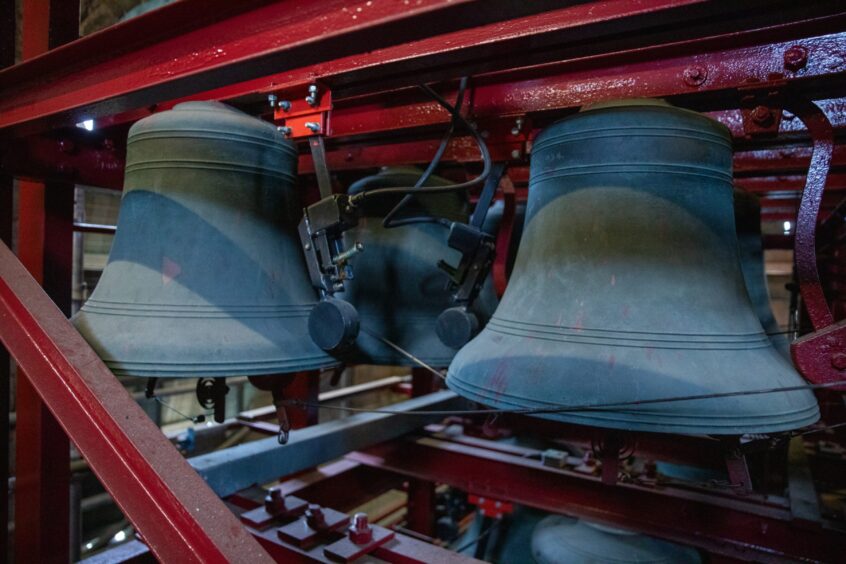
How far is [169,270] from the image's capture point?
4.53 ft

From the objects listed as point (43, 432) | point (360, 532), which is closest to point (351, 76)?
point (360, 532)

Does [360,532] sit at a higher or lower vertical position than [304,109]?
lower

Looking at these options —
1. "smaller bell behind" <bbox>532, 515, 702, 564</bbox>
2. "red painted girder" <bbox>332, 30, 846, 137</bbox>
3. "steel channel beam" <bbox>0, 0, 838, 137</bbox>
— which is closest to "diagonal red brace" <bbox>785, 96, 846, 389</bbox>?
"red painted girder" <bbox>332, 30, 846, 137</bbox>

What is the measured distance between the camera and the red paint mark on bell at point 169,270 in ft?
4.50

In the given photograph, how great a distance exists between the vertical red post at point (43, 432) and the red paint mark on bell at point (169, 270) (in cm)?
99

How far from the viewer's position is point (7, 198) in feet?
6.72

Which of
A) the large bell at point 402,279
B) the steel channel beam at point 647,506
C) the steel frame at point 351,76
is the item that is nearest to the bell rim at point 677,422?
the steel frame at point 351,76

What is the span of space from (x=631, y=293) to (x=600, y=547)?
5.67 ft

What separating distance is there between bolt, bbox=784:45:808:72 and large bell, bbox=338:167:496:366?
1.07 meters

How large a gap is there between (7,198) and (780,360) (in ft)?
8.03

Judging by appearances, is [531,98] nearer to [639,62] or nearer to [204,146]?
[639,62]

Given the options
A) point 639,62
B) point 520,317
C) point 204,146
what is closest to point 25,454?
point 204,146

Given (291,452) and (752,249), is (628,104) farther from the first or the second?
(291,452)

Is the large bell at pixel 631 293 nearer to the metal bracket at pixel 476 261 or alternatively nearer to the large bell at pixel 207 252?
the metal bracket at pixel 476 261
